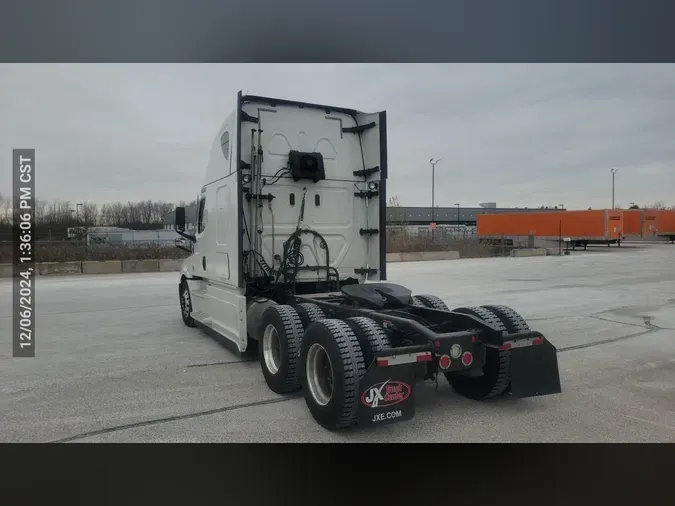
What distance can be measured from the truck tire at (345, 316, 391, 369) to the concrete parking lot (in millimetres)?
700

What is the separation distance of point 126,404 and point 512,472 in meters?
3.60

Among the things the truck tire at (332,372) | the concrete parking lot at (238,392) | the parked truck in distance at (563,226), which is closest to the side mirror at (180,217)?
the concrete parking lot at (238,392)

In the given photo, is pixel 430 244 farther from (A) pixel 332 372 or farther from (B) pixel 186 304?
(A) pixel 332 372

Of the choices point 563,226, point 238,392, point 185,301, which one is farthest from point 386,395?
point 563,226

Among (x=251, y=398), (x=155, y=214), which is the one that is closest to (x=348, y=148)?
(x=251, y=398)

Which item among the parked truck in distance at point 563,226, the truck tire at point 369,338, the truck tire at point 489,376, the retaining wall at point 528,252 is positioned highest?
the parked truck in distance at point 563,226

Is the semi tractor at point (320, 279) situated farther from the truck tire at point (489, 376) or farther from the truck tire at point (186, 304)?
the truck tire at point (186, 304)

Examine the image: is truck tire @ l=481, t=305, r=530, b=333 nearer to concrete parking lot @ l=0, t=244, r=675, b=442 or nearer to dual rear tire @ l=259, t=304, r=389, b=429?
concrete parking lot @ l=0, t=244, r=675, b=442

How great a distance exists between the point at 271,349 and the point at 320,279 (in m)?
1.64

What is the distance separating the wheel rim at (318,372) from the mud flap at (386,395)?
0.67m

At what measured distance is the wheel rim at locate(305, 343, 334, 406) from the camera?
4688mm

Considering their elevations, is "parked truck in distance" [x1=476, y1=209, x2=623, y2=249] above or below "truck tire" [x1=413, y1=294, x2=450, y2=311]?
above

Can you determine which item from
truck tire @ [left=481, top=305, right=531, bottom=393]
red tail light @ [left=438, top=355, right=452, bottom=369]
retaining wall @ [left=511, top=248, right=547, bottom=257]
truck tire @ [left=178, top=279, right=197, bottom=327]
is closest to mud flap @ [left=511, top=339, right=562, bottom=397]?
truck tire @ [left=481, top=305, right=531, bottom=393]

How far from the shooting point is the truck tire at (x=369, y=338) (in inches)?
170
